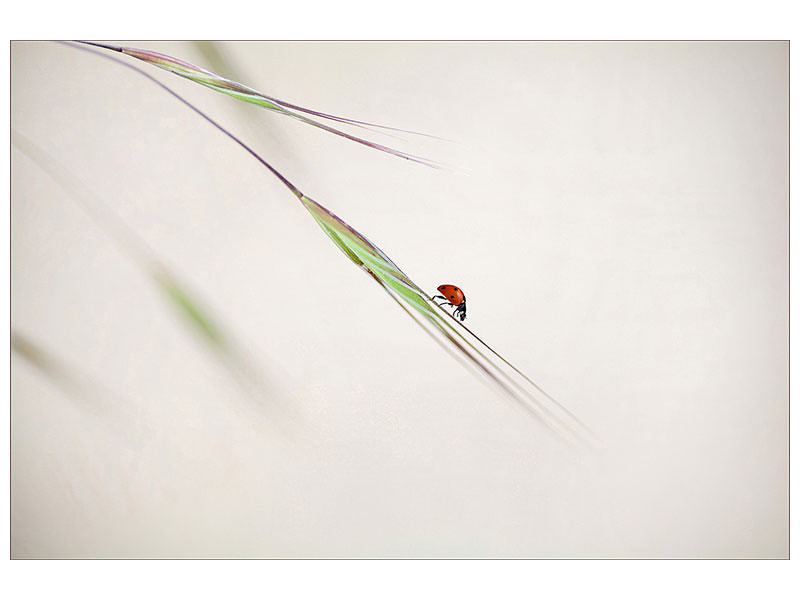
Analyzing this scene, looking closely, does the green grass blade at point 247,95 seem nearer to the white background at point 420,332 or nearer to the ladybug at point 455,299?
the white background at point 420,332

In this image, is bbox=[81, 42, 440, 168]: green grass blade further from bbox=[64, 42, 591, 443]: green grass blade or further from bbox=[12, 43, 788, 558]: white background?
bbox=[64, 42, 591, 443]: green grass blade

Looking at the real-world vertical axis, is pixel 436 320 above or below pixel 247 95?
below

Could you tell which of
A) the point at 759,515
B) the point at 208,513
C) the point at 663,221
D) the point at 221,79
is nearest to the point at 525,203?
the point at 663,221

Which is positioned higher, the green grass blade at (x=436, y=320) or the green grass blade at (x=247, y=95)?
the green grass blade at (x=247, y=95)

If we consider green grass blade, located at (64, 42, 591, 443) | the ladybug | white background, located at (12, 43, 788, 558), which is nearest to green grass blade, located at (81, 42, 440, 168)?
white background, located at (12, 43, 788, 558)

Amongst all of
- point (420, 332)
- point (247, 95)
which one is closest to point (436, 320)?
point (420, 332)

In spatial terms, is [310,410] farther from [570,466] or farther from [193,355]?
[570,466]

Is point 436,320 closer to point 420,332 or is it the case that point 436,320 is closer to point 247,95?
point 420,332

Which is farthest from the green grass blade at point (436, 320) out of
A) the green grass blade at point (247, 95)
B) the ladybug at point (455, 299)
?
the green grass blade at point (247, 95)
